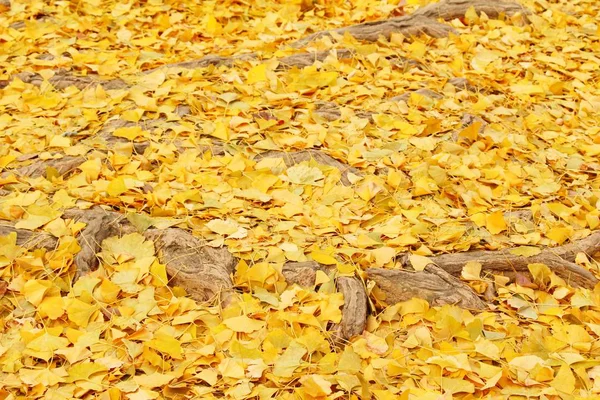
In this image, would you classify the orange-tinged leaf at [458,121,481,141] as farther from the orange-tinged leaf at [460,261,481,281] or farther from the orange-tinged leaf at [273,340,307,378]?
the orange-tinged leaf at [273,340,307,378]

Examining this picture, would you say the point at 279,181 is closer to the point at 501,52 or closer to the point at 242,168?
the point at 242,168

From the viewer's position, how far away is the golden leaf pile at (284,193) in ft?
6.80

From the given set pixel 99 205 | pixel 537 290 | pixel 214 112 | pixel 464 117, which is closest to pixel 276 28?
pixel 214 112

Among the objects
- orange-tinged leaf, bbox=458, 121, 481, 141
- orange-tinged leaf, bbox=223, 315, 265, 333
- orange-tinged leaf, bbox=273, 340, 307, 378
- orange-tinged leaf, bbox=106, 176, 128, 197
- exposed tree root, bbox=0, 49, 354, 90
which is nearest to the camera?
orange-tinged leaf, bbox=273, 340, 307, 378

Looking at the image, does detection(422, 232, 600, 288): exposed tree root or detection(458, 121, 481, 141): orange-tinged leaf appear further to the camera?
detection(458, 121, 481, 141): orange-tinged leaf

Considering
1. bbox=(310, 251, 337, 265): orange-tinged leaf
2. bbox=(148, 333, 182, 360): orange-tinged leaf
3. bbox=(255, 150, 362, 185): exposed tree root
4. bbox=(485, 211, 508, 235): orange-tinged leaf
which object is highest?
bbox=(255, 150, 362, 185): exposed tree root

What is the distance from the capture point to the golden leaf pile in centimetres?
207

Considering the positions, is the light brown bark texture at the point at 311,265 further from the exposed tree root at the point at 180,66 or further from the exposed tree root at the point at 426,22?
the exposed tree root at the point at 426,22

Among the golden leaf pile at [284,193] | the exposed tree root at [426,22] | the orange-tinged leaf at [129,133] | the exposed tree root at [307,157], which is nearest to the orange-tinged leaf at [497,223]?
the golden leaf pile at [284,193]

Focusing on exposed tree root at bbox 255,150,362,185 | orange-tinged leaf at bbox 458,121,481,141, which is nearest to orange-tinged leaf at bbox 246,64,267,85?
exposed tree root at bbox 255,150,362,185

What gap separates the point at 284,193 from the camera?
106 inches

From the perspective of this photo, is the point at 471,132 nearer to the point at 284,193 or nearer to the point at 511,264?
the point at 511,264

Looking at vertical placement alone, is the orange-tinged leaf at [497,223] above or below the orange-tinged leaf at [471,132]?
below

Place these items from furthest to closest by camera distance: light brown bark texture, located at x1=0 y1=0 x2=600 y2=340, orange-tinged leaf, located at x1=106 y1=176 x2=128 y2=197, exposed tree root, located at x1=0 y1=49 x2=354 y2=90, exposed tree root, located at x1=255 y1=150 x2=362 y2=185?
exposed tree root, located at x1=0 y1=49 x2=354 y2=90, exposed tree root, located at x1=255 y1=150 x2=362 y2=185, orange-tinged leaf, located at x1=106 y1=176 x2=128 y2=197, light brown bark texture, located at x1=0 y1=0 x2=600 y2=340
